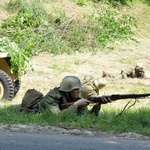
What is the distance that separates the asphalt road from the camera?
17.9 feet

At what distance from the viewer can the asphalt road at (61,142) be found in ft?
17.9

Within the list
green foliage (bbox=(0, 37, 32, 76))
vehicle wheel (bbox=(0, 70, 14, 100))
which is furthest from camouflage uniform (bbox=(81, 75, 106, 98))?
green foliage (bbox=(0, 37, 32, 76))

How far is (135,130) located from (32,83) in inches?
318

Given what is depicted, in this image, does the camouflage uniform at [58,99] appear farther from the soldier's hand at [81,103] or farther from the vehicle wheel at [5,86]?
the vehicle wheel at [5,86]

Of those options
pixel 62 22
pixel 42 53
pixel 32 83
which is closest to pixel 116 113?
pixel 32 83

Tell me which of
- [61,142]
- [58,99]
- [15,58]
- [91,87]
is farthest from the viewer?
[15,58]

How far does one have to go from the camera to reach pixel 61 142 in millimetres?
5750

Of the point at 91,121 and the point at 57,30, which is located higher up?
the point at 57,30

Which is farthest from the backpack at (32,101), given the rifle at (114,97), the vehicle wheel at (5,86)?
the vehicle wheel at (5,86)

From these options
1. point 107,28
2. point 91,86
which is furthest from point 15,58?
point 107,28

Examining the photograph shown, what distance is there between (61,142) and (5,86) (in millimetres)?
5625

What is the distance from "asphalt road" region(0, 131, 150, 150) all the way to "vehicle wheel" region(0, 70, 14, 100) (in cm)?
477

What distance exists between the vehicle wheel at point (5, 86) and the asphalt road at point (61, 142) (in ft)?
15.7

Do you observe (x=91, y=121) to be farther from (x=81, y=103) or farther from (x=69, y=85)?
(x=69, y=85)
